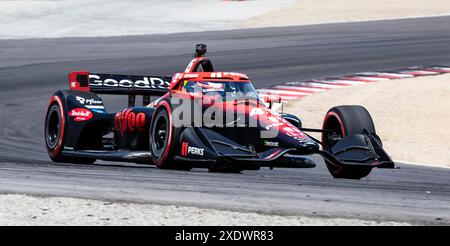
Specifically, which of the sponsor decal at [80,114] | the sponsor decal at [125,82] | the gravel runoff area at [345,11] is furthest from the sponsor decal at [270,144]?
the gravel runoff area at [345,11]

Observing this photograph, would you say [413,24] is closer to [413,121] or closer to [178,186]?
[413,121]

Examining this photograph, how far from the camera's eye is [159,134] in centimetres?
1162

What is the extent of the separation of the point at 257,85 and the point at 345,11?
48.2 ft

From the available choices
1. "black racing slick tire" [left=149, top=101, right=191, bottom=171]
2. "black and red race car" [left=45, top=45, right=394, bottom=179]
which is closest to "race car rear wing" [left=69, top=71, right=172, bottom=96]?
"black and red race car" [left=45, top=45, right=394, bottom=179]

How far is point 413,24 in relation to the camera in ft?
102

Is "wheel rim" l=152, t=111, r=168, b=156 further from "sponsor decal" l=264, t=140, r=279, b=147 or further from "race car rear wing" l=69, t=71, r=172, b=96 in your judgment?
"race car rear wing" l=69, t=71, r=172, b=96

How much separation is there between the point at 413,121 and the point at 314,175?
5.43 meters

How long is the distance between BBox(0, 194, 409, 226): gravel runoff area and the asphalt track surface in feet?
0.63

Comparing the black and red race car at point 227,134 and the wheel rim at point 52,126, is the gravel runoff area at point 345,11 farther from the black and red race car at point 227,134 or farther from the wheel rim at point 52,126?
the black and red race car at point 227,134

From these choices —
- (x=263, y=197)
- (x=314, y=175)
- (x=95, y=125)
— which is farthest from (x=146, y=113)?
(x=263, y=197)

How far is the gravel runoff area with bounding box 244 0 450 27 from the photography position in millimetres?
33375

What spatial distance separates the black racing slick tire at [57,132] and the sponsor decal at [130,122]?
3.07 feet

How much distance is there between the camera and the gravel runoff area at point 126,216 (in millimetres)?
7762

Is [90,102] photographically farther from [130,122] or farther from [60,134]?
[130,122]
